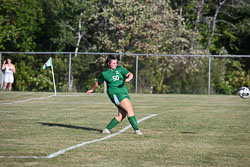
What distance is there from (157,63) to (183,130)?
18.9 m

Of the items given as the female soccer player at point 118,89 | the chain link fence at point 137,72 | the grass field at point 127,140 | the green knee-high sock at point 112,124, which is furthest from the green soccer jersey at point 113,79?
the chain link fence at point 137,72

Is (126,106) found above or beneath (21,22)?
beneath

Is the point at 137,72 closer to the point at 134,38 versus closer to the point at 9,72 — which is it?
the point at 134,38

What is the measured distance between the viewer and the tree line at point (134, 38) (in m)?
29.8

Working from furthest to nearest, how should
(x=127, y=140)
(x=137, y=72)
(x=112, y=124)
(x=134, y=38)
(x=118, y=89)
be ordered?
1. (x=134, y=38)
2. (x=137, y=72)
3. (x=112, y=124)
4. (x=118, y=89)
5. (x=127, y=140)

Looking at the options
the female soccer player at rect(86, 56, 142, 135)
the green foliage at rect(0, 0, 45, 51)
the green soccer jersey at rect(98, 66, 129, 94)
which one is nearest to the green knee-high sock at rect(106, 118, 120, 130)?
the female soccer player at rect(86, 56, 142, 135)

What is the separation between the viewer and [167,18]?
110 ft

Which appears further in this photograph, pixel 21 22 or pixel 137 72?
pixel 21 22

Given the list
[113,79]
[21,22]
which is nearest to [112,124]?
[113,79]

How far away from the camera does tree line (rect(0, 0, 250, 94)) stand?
97.7ft

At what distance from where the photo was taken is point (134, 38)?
32.5 m

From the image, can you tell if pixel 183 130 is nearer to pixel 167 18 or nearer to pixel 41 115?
pixel 41 115

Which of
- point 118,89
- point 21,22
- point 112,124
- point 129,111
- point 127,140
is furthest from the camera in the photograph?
point 21,22

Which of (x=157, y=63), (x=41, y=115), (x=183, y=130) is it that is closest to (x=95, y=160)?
(x=183, y=130)
